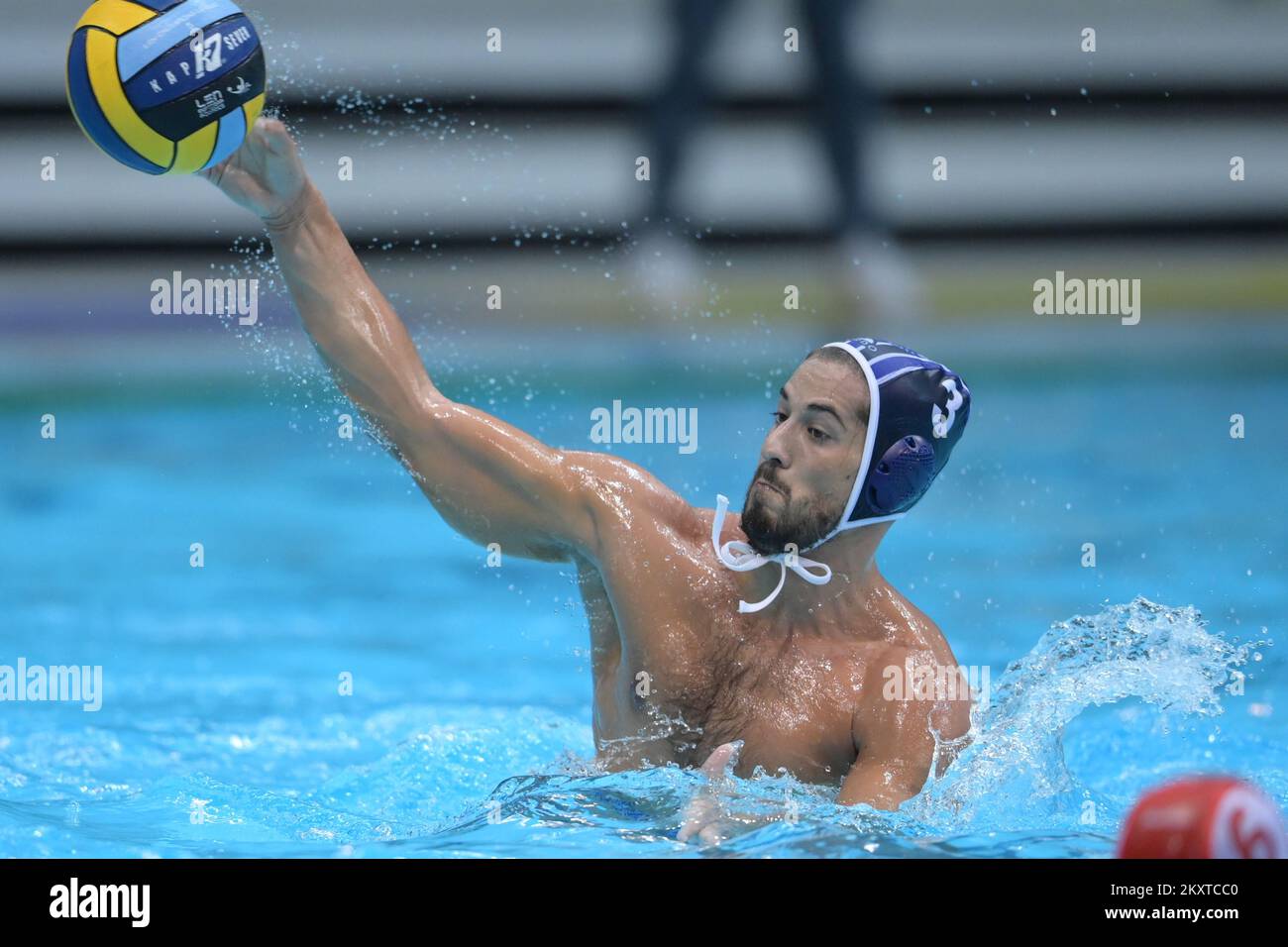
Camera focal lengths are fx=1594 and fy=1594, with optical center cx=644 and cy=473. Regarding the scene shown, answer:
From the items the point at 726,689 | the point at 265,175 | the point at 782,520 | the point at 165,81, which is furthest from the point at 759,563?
the point at 165,81

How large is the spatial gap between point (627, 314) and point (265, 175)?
21.4ft

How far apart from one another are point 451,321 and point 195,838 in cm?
664

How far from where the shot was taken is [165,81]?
10.0 feet

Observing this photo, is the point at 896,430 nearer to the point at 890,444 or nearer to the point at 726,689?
the point at 890,444

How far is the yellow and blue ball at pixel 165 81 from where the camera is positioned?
3.05 m

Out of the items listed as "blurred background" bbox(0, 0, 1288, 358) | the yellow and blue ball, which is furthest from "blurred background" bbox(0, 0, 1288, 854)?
the yellow and blue ball

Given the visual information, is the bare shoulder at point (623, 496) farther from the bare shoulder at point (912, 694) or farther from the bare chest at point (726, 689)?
the bare shoulder at point (912, 694)

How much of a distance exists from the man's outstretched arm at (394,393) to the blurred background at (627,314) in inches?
66.3

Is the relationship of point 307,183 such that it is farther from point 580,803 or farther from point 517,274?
point 517,274

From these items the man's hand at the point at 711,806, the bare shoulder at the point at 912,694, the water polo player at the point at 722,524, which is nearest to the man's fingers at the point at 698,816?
the man's hand at the point at 711,806

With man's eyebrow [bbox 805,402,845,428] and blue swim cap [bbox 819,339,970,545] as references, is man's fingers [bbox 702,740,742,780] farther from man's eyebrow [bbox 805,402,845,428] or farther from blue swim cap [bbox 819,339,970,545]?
man's eyebrow [bbox 805,402,845,428]

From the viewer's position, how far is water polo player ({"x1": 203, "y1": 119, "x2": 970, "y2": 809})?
123 inches

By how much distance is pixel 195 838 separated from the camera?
3.30 meters

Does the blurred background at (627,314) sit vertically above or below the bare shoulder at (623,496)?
above
